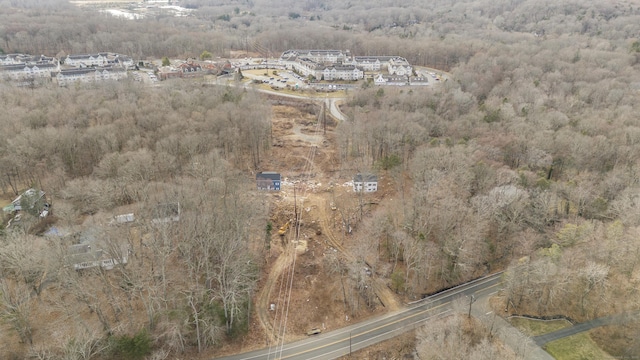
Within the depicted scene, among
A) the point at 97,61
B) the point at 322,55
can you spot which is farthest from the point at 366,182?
the point at 97,61

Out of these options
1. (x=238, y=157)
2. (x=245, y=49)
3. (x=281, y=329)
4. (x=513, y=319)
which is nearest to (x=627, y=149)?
(x=513, y=319)

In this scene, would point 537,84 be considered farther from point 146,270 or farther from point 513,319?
point 146,270

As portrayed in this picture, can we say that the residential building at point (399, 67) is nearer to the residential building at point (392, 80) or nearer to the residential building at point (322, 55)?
the residential building at point (392, 80)

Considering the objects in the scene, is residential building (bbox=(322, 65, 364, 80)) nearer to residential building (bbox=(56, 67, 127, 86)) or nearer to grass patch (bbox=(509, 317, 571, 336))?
residential building (bbox=(56, 67, 127, 86))

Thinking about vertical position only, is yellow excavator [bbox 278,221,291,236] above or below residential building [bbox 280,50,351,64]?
below

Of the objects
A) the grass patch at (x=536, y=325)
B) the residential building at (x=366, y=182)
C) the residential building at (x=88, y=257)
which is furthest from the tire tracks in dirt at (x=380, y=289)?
the residential building at (x=88, y=257)

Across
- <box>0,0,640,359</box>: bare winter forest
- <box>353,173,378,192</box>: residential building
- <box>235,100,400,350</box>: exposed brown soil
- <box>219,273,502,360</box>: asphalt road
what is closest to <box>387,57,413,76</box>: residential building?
<box>0,0,640,359</box>: bare winter forest
